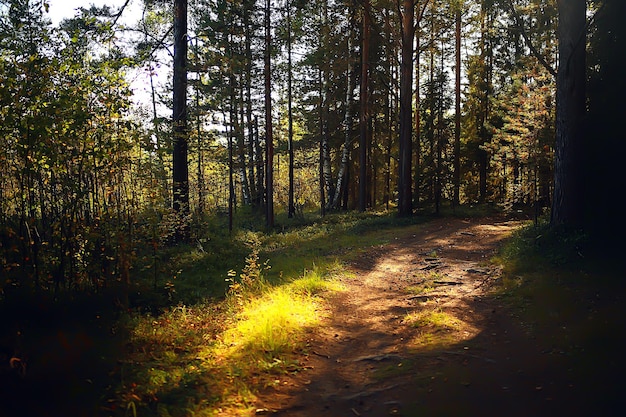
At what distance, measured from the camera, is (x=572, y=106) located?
28.1 ft

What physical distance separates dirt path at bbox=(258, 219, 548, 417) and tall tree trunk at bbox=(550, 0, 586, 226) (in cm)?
215

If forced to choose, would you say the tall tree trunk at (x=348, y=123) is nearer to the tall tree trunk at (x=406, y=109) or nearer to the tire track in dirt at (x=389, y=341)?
the tall tree trunk at (x=406, y=109)

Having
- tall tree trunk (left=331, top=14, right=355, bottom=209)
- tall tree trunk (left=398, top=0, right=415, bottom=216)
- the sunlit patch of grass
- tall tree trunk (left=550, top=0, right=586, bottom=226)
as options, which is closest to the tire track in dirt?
the sunlit patch of grass

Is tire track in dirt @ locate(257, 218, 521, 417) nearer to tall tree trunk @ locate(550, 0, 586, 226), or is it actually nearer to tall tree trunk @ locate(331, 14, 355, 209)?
tall tree trunk @ locate(550, 0, 586, 226)

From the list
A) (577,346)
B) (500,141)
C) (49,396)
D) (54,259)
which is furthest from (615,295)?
(500,141)

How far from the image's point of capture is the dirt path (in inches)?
163

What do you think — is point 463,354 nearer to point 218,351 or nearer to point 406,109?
point 218,351

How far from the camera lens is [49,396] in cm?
368

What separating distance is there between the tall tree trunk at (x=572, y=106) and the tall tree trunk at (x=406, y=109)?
1050cm

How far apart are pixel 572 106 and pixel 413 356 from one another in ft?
20.8

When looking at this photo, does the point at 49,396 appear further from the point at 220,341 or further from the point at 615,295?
the point at 615,295

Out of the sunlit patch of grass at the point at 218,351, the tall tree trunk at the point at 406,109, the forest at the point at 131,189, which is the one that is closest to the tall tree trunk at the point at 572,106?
the forest at the point at 131,189

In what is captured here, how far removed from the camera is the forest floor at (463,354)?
13.2 ft

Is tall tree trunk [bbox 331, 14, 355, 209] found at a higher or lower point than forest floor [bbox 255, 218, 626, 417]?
higher
